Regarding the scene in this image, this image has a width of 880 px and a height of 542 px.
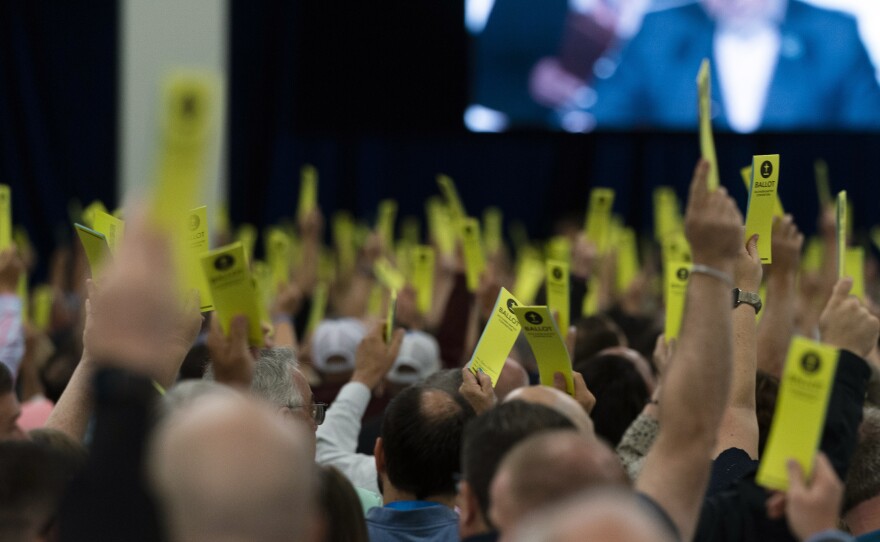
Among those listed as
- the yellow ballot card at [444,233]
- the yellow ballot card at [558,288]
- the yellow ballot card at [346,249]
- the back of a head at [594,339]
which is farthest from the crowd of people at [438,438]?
the yellow ballot card at [346,249]

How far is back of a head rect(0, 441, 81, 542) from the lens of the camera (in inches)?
77.7

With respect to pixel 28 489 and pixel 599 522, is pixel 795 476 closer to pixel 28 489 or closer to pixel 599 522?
pixel 599 522

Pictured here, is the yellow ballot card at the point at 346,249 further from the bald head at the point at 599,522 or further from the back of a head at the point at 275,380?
the bald head at the point at 599,522

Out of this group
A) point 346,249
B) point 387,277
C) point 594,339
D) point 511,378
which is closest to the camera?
point 511,378

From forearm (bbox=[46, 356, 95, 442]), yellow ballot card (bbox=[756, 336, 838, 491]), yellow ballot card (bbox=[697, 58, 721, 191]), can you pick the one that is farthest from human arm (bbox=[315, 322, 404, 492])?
yellow ballot card (bbox=[756, 336, 838, 491])

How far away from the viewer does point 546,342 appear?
270 centimetres

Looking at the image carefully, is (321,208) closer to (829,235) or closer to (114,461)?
(829,235)

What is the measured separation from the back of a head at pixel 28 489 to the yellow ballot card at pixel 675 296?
1.60 meters

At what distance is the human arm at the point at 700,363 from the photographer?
1.98 m

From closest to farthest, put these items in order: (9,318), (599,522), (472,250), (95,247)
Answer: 1. (599,522)
2. (95,247)
3. (9,318)
4. (472,250)

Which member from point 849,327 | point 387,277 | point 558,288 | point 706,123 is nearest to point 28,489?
point 706,123

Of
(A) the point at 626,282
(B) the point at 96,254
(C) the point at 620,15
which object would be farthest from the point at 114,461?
(C) the point at 620,15

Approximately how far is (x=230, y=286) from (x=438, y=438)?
507mm

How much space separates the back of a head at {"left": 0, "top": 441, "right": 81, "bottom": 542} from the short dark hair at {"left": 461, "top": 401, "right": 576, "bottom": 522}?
64 cm
